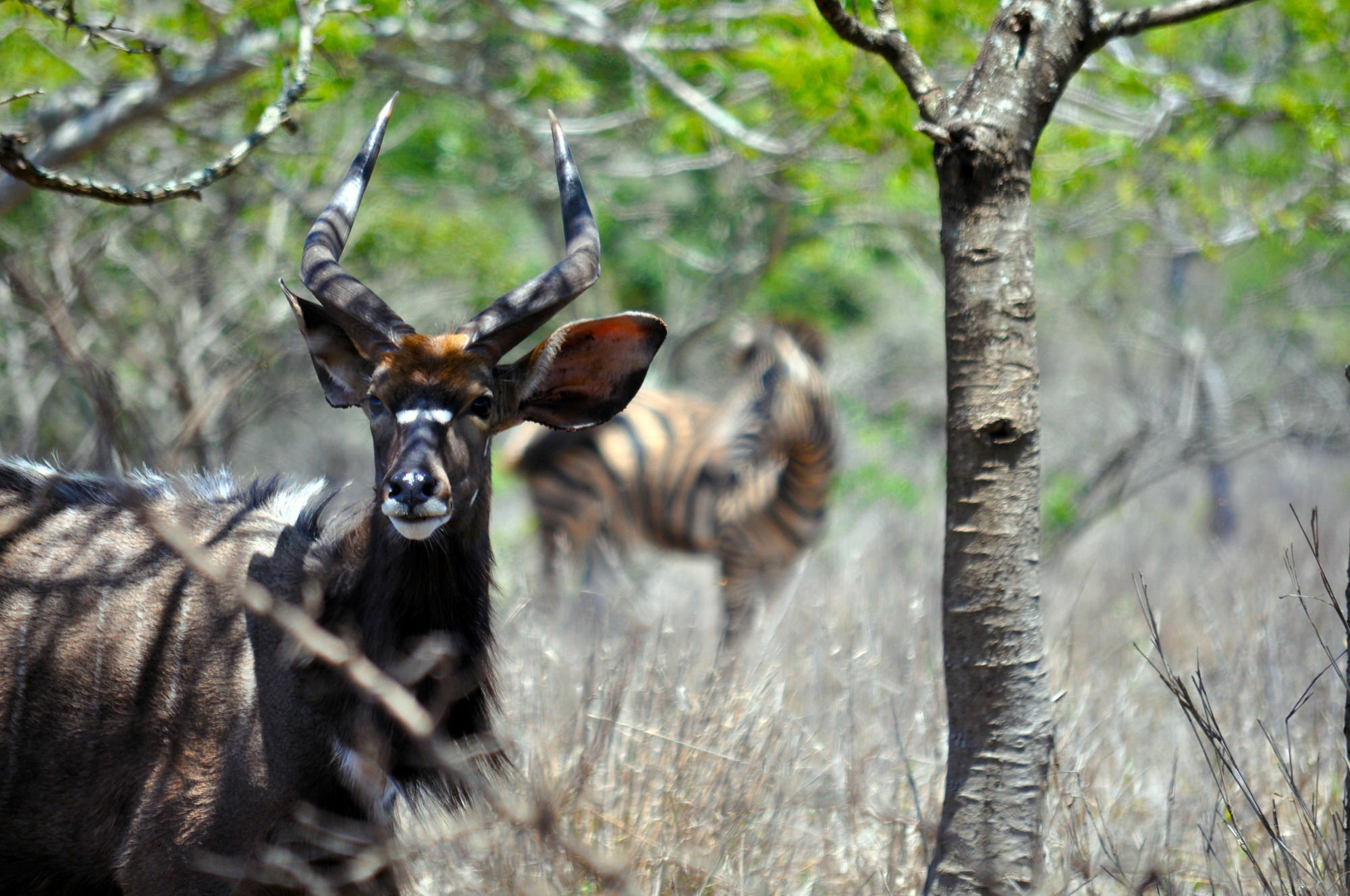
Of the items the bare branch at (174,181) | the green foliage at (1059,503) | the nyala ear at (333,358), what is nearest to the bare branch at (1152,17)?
the nyala ear at (333,358)

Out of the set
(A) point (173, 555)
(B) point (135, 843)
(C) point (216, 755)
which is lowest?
(B) point (135, 843)

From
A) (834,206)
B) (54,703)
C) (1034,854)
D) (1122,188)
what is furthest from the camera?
(834,206)

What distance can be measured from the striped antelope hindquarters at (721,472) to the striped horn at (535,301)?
10.7 feet

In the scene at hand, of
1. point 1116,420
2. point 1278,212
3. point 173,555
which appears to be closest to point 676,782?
point 173,555

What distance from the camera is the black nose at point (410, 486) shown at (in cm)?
287

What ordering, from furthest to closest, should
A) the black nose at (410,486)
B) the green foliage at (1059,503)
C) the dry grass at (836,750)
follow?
the green foliage at (1059,503) → the dry grass at (836,750) → the black nose at (410,486)

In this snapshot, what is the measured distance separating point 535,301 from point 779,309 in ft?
35.8

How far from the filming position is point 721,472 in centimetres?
852

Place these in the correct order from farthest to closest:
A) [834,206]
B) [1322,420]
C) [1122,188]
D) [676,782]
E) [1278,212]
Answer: [834,206]
[1322,420]
[1122,188]
[1278,212]
[676,782]

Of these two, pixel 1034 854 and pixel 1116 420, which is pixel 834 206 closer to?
pixel 1116 420

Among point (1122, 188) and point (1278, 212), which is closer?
point (1278, 212)

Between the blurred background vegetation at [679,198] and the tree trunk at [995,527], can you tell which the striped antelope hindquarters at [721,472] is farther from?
the tree trunk at [995,527]

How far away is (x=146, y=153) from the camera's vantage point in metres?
8.40

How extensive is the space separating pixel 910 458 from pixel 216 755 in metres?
11.3
